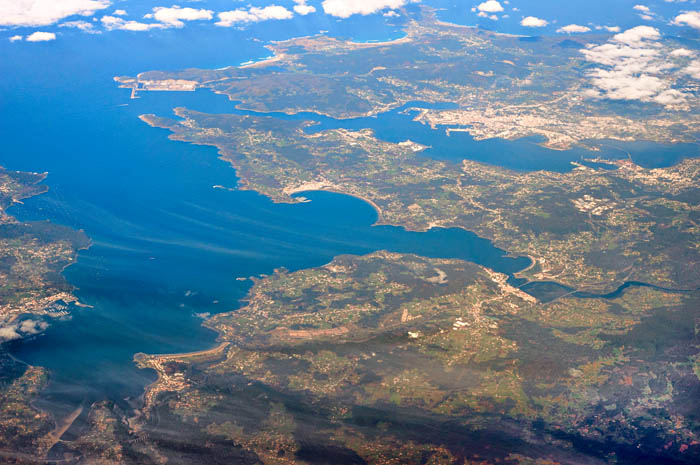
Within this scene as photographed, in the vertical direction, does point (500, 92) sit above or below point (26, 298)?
above

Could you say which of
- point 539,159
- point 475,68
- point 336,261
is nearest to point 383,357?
point 336,261

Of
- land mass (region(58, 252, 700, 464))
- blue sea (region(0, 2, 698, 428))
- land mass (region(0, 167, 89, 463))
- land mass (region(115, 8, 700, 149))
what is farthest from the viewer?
land mass (region(115, 8, 700, 149))

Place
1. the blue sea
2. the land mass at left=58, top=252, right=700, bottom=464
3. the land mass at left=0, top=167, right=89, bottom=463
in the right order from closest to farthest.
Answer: the land mass at left=58, top=252, right=700, bottom=464 → the land mass at left=0, top=167, right=89, bottom=463 → the blue sea

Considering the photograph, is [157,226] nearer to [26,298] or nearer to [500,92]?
[26,298]

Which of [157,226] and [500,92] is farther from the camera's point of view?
[500,92]

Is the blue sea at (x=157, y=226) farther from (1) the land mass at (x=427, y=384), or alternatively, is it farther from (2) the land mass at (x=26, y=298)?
(1) the land mass at (x=427, y=384)

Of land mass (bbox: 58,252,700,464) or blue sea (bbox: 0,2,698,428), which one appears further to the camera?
blue sea (bbox: 0,2,698,428)

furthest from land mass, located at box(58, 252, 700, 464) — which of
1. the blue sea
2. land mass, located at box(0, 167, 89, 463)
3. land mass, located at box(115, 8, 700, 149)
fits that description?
land mass, located at box(115, 8, 700, 149)

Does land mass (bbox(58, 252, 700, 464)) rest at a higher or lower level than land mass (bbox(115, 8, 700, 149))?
lower

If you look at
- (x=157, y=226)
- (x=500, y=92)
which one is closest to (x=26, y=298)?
(x=157, y=226)

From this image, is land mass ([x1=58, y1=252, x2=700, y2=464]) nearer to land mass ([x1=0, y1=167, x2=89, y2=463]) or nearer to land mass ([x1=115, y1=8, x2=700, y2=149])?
land mass ([x1=0, y1=167, x2=89, y2=463])
